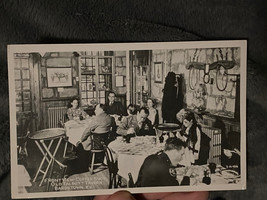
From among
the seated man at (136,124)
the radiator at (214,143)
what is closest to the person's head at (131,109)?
the seated man at (136,124)

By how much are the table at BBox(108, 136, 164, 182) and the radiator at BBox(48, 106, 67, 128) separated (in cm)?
8

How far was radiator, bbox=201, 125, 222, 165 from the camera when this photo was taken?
542mm

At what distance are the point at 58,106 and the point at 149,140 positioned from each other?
5.5 inches

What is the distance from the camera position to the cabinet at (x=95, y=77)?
52 cm

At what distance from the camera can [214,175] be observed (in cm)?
55

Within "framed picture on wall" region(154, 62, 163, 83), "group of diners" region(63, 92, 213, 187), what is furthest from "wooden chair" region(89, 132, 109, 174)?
"framed picture on wall" region(154, 62, 163, 83)

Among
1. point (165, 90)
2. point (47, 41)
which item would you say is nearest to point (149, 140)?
point (165, 90)

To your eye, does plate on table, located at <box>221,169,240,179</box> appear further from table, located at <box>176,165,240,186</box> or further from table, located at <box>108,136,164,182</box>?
table, located at <box>108,136,164,182</box>

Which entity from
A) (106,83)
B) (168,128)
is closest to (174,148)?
(168,128)

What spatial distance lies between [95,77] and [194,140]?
171mm

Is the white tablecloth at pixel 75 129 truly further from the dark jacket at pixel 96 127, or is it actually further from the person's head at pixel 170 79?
the person's head at pixel 170 79

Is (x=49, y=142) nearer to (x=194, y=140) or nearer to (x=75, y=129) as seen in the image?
(x=75, y=129)
